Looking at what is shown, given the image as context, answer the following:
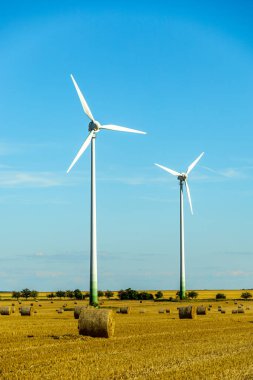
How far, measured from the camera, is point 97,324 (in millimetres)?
32531

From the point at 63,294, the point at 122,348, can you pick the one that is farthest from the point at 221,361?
the point at 63,294

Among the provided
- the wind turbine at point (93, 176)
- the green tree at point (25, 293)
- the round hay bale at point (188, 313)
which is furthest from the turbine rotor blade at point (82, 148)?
the green tree at point (25, 293)

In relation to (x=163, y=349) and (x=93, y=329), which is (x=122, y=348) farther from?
(x=93, y=329)

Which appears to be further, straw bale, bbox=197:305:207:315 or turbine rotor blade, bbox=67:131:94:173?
turbine rotor blade, bbox=67:131:94:173

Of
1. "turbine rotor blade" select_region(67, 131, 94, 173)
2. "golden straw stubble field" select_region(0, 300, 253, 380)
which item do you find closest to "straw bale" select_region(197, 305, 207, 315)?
"turbine rotor blade" select_region(67, 131, 94, 173)

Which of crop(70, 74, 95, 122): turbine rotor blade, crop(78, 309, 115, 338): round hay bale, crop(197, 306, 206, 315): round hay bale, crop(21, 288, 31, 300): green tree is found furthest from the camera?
crop(21, 288, 31, 300): green tree

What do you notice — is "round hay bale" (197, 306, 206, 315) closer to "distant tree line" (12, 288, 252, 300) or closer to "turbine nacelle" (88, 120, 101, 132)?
→ "turbine nacelle" (88, 120, 101, 132)

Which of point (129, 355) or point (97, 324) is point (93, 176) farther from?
point (129, 355)

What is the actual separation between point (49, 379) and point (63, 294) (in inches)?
5958

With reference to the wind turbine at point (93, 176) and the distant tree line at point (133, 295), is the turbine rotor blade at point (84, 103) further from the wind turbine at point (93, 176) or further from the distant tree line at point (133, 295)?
the distant tree line at point (133, 295)

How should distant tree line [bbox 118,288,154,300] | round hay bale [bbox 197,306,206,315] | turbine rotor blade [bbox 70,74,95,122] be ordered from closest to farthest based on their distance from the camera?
round hay bale [bbox 197,306,206,315] < turbine rotor blade [bbox 70,74,95,122] < distant tree line [bbox 118,288,154,300]

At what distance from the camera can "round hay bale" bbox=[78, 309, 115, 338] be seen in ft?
106

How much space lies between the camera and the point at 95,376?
19078 millimetres

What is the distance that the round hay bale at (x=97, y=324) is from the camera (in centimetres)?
3219
